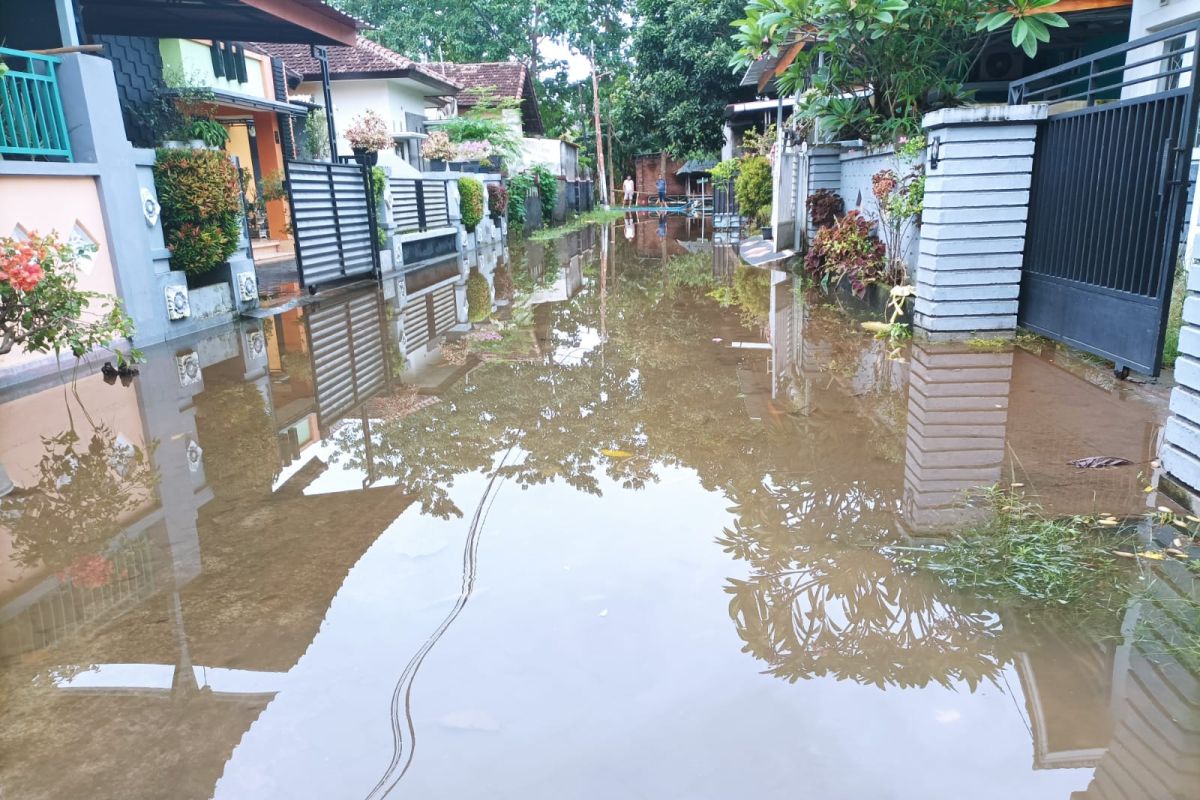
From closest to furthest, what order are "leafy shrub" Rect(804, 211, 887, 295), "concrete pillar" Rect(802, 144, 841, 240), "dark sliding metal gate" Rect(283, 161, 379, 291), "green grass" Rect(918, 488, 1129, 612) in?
"green grass" Rect(918, 488, 1129, 612), "leafy shrub" Rect(804, 211, 887, 295), "dark sliding metal gate" Rect(283, 161, 379, 291), "concrete pillar" Rect(802, 144, 841, 240)

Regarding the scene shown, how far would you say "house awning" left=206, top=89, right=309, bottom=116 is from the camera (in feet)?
47.8

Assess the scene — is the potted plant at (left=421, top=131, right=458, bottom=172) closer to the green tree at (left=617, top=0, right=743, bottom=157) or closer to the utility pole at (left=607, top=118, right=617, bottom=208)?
the green tree at (left=617, top=0, right=743, bottom=157)

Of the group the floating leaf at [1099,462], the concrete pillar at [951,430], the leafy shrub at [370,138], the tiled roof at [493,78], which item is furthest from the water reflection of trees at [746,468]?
the tiled roof at [493,78]

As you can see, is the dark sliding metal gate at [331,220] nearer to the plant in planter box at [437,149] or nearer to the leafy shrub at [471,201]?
the leafy shrub at [471,201]

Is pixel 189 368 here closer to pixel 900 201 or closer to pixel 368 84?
pixel 900 201

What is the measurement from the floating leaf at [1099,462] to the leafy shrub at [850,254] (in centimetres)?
510

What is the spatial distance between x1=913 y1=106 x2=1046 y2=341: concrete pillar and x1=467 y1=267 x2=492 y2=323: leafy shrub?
204 inches

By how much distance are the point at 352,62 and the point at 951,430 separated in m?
22.7

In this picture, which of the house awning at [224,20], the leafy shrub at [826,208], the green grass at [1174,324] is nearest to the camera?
the green grass at [1174,324]

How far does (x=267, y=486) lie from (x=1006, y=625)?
3.66 meters

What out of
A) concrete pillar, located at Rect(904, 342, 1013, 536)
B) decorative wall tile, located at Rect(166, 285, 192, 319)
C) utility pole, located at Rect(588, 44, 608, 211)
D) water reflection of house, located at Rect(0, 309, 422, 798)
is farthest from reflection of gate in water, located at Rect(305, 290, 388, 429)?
utility pole, located at Rect(588, 44, 608, 211)

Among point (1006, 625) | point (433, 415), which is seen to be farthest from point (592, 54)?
point (1006, 625)

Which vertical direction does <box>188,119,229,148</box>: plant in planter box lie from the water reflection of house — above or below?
above

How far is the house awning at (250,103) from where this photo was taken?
14.6m
